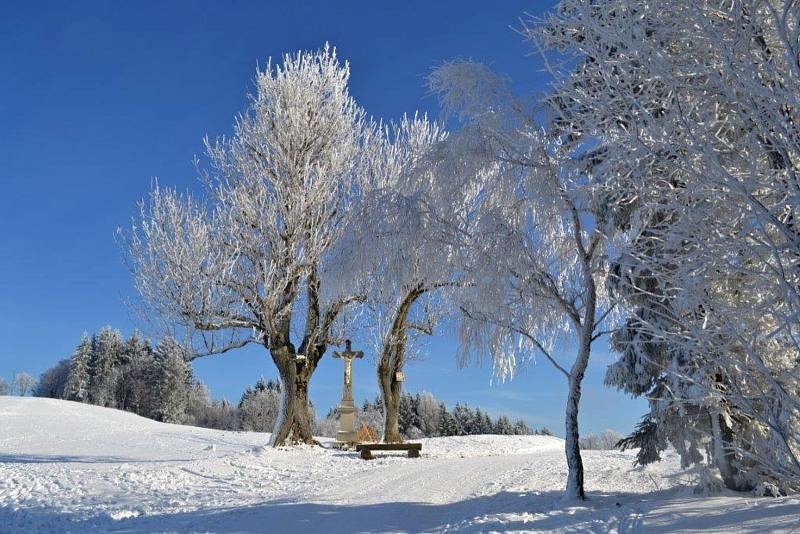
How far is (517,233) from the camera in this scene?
9180 millimetres

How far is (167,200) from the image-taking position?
1708cm

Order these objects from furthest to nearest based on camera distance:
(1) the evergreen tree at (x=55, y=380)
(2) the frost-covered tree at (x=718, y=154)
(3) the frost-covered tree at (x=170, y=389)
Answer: (1) the evergreen tree at (x=55, y=380), (3) the frost-covered tree at (x=170, y=389), (2) the frost-covered tree at (x=718, y=154)

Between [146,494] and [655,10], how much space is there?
961 centimetres

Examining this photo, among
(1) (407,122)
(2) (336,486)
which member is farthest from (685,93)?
(1) (407,122)

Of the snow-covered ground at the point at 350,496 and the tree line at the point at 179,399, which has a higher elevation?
the tree line at the point at 179,399

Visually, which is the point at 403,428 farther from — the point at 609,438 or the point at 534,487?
the point at 534,487

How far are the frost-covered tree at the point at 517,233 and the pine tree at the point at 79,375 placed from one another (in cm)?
4900

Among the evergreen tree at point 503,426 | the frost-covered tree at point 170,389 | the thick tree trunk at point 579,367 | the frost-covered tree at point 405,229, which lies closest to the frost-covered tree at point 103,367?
the frost-covered tree at point 170,389

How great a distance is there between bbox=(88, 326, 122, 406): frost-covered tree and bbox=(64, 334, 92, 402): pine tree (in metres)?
0.73

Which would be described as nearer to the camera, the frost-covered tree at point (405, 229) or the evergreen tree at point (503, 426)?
the frost-covered tree at point (405, 229)

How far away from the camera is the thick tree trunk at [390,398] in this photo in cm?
1870

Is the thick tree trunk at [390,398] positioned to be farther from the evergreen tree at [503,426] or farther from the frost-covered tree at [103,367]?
the frost-covered tree at [103,367]

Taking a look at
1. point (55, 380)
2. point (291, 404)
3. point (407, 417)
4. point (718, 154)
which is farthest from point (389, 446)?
point (55, 380)

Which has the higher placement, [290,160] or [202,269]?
[290,160]
